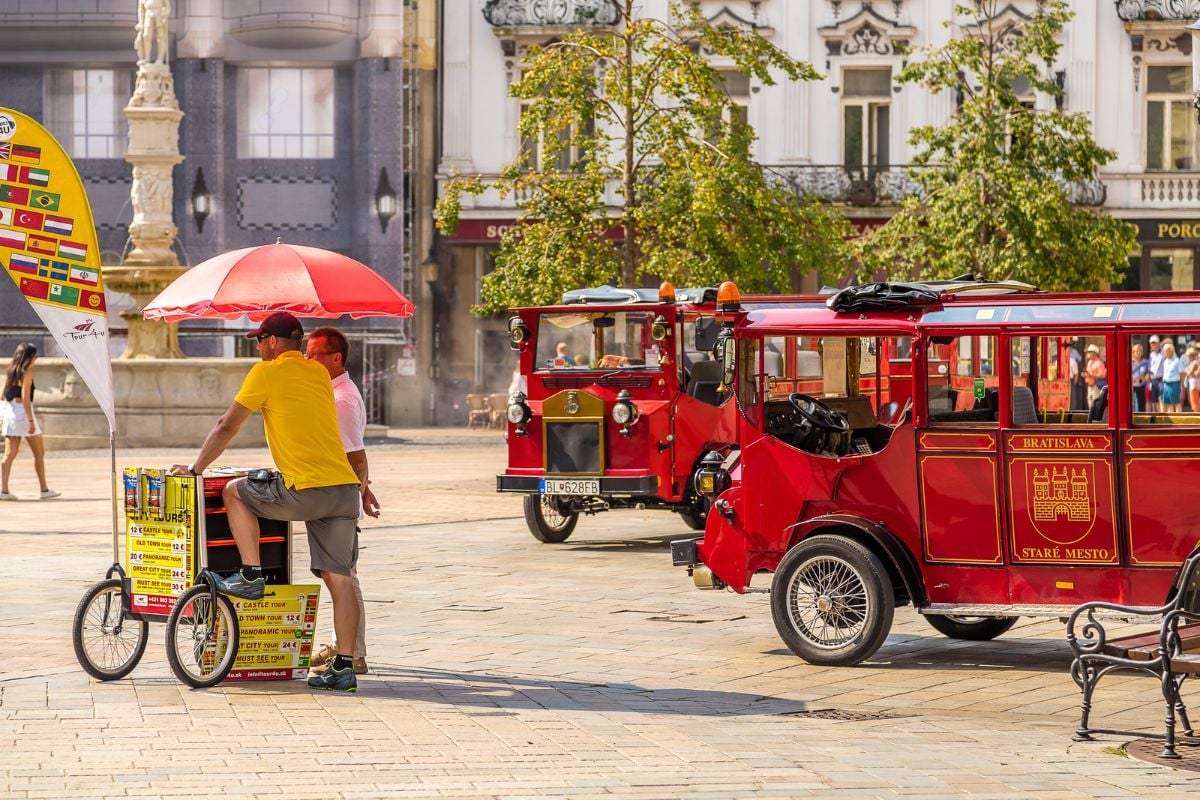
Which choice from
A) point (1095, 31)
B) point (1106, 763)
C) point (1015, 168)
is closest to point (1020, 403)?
point (1106, 763)

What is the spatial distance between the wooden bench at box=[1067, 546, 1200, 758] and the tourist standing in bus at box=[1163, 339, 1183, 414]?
263cm

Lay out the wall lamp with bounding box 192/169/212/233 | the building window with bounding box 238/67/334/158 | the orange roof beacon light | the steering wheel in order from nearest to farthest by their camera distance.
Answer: the steering wheel → the orange roof beacon light → the wall lamp with bounding box 192/169/212/233 → the building window with bounding box 238/67/334/158

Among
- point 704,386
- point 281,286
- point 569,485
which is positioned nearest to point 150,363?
point 569,485

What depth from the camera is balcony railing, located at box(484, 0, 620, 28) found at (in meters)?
41.8

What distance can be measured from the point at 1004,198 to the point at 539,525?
48.8 ft

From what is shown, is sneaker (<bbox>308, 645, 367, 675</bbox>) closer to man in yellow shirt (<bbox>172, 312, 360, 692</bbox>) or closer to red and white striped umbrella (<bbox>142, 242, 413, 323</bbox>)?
man in yellow shirt (<bbox>172, 312, 360, 692</bbox>)

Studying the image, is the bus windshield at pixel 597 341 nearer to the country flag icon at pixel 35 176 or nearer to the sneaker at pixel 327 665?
the country flag icon at pixel 35 176

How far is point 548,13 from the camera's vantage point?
138 feet

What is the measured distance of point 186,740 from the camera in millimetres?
8500

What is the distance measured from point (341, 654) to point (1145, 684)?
3999 mm

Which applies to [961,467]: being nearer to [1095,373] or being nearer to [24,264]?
[1095,373]

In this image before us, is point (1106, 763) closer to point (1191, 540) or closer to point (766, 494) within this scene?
point (1191, 540)

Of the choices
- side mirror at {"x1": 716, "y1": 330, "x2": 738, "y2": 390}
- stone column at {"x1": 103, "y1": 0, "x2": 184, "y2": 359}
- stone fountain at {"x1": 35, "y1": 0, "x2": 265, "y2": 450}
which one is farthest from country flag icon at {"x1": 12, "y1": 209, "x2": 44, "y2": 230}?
stone column at {"x1": 103, "y1": 0, "x2": 184, "y2": 359}

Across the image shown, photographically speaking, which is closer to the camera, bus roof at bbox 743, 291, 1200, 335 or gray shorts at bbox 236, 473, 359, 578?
gray shorts at bbox 236, 473, 359, 578
